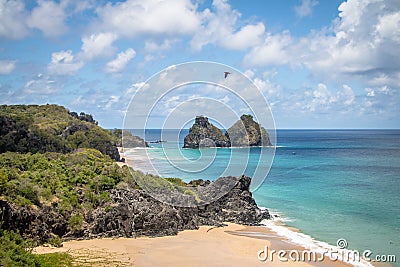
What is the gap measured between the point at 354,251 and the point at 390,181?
25781mm

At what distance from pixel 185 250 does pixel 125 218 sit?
3774 millimetres

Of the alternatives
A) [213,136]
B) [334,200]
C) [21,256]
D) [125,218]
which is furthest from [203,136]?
[21,256]

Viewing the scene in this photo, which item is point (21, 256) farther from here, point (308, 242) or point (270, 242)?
point (308, 242)

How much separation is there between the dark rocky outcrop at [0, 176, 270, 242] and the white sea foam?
1.31 metres

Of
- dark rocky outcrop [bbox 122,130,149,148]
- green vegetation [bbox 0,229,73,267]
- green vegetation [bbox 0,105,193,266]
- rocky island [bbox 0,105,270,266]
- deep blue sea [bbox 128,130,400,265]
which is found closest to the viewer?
green vegetation [bbox 0,229,73,267]

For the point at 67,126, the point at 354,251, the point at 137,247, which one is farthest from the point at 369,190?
the point at 67,126

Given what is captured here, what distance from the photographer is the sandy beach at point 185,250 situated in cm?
1548

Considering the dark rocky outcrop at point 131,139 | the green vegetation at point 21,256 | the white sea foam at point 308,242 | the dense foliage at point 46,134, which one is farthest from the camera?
the dense foliage at point 46,134

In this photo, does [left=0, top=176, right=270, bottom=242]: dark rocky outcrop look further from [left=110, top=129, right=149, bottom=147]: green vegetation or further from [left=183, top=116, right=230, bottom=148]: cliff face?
[left=183, top=116, right=230, bottom=148]: cliff face

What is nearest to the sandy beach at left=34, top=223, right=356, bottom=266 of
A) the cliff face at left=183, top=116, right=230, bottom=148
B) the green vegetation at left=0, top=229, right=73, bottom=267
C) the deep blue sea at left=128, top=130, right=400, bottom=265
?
the green vegetation at left=0, top=229, right=73, bottom=267

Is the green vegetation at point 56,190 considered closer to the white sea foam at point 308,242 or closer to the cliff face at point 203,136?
the white sea foam at point 308,242

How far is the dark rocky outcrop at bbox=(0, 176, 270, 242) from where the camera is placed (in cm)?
1639

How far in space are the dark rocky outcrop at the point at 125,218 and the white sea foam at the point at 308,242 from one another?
4.29 feet

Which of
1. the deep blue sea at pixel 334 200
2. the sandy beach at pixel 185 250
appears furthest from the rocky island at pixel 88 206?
the deep blue sea at pixel 334 200
